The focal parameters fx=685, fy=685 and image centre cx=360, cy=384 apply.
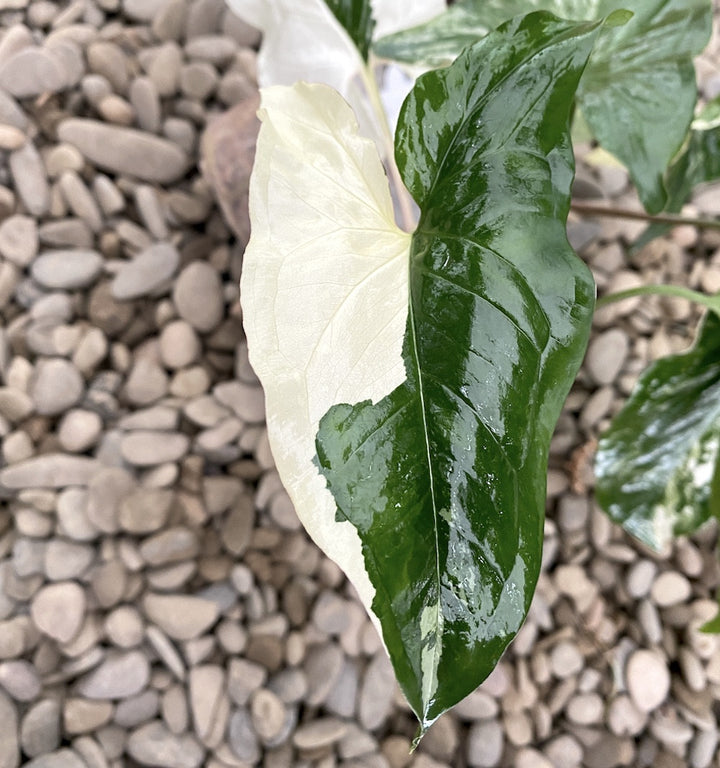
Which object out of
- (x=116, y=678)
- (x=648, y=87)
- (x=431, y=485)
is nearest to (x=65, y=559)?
(x=116, y=678)

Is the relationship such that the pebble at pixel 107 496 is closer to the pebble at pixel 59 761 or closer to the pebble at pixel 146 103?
the pebble at pixel 59 761

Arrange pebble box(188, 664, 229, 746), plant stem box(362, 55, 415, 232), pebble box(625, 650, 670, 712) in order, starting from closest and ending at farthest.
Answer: plant stem box(362, 55, 415, 232) → pebble box(188, 664, 229, 746) → pebble box(625, 650, 670, 712)

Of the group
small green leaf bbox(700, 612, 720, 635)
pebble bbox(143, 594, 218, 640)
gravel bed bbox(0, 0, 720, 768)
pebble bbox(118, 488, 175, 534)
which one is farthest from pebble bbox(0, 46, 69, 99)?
small green leaf bbox(700, 612, 720, 635)

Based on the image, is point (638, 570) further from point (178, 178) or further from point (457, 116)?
point (178, 178)

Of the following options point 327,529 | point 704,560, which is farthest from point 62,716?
point 704,560

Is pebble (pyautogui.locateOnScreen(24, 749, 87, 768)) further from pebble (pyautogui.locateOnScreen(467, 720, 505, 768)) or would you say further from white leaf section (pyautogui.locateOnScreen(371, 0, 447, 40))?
white leaf section (pyautogui.locateOnScreen(371, 0, 447, 40))

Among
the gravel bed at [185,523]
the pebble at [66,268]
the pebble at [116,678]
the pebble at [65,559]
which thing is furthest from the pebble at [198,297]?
the pebble at [116,678]

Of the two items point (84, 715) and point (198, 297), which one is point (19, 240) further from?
point (84, 715)
